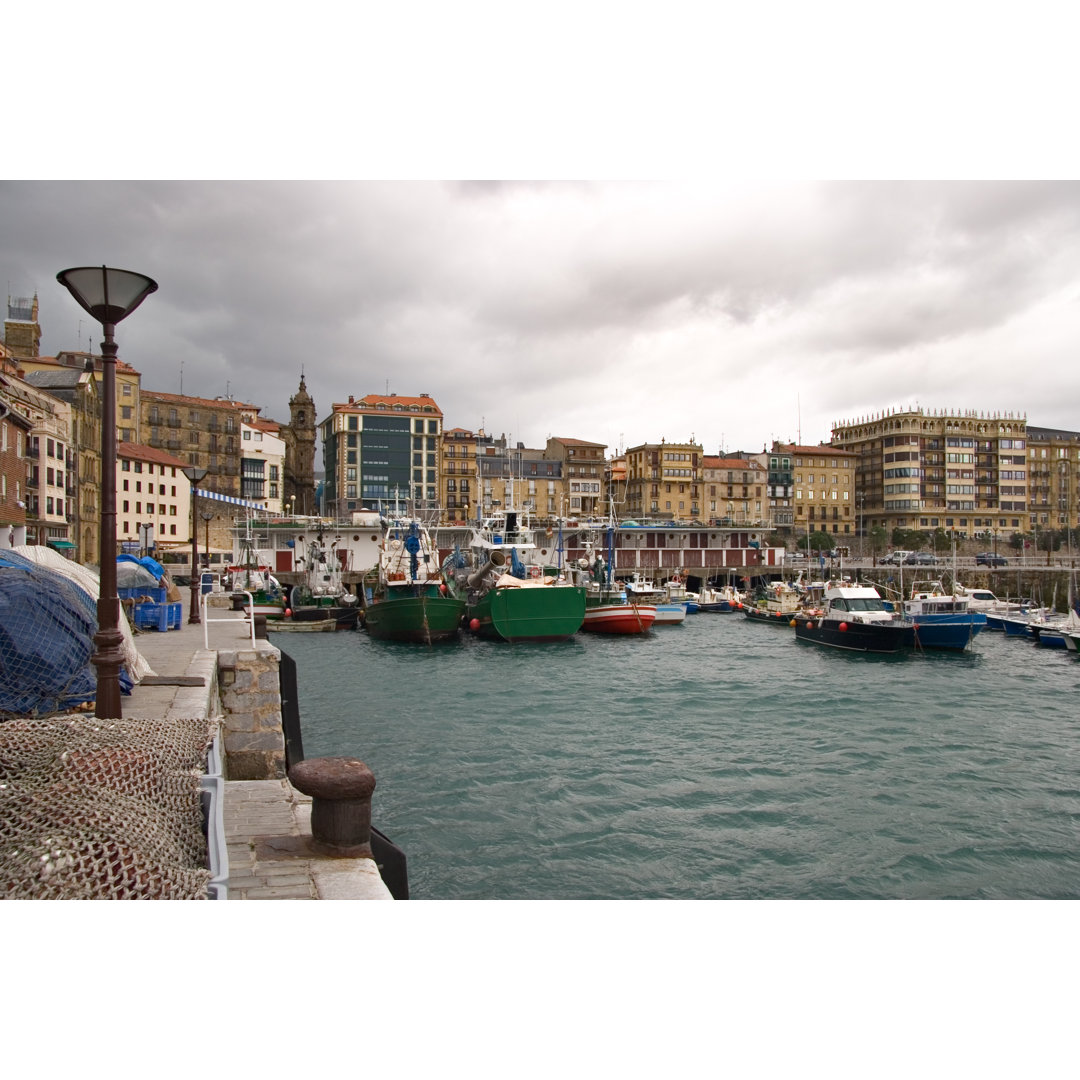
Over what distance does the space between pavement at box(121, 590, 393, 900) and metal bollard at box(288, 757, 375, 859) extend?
0.28ft

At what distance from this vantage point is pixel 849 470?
84.6m

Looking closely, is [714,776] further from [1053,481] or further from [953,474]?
[1053,481]

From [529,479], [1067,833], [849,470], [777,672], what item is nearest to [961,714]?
[777,672]

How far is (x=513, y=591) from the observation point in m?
28.0

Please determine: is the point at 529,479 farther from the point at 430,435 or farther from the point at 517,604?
the point at 517,604

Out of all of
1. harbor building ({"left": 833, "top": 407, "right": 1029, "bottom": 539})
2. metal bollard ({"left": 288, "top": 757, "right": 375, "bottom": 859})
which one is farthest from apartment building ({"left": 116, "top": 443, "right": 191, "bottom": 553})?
harbor building ({"left": 833, "top": 407, "right": 1029, "bottom": 539})

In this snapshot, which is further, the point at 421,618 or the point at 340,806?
the point at 421,618

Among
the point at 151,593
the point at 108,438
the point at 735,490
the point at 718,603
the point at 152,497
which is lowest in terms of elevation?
the point at 718,603

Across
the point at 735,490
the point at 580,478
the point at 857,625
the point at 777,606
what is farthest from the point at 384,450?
the point at 857,625

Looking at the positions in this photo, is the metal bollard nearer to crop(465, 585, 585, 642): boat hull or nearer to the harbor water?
the harbor water

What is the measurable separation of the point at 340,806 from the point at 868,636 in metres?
24.1

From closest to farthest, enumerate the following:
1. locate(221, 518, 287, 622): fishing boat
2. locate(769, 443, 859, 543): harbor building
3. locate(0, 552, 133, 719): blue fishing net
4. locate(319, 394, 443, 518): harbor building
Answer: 1. locate(0, 552, 133, 719): blue fishing net
2. locate(221, 518, 287, 622): fishing boat
3. locate(319, 394, 443, 518): harbor building
4. locate(769, 443, 859, 543): harbor building

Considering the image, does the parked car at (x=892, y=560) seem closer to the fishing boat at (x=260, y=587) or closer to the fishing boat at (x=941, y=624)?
the fishing boat at (x=941, y=624)

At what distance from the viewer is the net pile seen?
3604 millimetres
